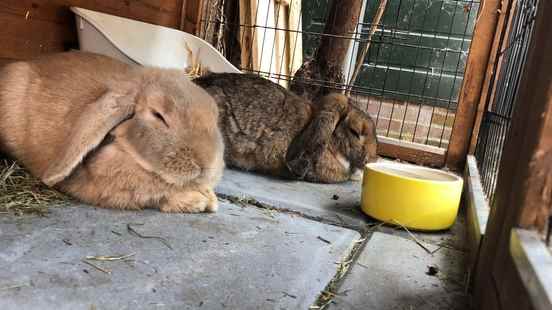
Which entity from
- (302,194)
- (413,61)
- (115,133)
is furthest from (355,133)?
(413,61)

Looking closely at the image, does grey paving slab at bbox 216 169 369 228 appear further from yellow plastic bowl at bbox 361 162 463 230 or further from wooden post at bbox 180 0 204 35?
wooden post at bbox 180 0 204 35

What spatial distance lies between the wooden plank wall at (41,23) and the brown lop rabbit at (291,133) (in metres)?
0.90

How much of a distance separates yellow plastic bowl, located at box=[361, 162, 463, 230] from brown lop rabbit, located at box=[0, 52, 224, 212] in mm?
691

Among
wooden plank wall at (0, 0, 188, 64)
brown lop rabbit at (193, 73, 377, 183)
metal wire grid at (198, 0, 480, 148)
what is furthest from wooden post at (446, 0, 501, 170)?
wooden plank wall at (0, 0, 188, 64)

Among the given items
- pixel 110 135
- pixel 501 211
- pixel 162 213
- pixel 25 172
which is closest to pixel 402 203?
pixel 501 211

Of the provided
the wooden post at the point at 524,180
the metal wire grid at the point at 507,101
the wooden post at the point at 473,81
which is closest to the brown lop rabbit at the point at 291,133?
the metal wire grid at the point at 507,101

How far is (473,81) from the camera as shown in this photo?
3.41 metres

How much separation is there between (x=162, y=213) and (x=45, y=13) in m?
1.67

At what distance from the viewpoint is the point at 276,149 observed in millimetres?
2881

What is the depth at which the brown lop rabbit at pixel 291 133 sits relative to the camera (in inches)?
111

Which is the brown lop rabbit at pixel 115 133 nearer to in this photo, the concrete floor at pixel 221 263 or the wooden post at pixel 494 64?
the concrete floor at pixel 221 263

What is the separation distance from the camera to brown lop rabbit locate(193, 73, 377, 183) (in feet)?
9.21

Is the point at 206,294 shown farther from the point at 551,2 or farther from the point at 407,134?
the point at 407,134

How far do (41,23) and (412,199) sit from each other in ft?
7.44
